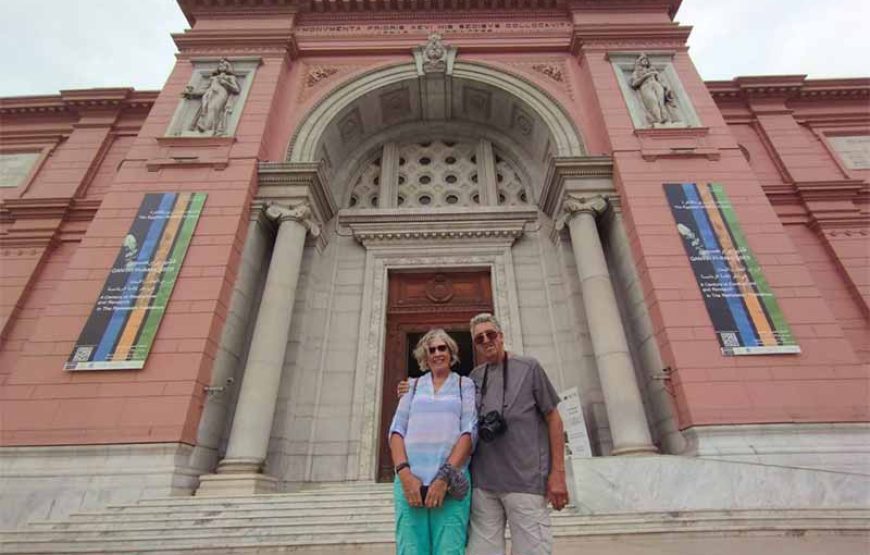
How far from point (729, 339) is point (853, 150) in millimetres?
9420

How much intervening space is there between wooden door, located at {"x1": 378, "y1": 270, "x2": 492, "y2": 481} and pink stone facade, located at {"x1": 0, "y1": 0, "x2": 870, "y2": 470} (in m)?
2.99

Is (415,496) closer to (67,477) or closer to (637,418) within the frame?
(637,418)

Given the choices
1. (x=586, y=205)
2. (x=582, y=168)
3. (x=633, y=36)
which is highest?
(x=633, y=36)

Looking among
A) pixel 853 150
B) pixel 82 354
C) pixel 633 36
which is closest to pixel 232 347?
pixel 82 354

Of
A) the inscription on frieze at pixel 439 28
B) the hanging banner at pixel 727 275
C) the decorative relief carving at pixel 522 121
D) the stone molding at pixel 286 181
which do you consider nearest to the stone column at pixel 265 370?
the stone molding at pixel 286 181

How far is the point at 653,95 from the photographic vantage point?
886cm

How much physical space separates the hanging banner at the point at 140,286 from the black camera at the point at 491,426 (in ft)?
19.1

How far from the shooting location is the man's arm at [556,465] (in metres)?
2.04

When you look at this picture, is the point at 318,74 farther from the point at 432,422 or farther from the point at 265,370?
→ the point at 432,422

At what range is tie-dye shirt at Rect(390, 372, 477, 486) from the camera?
1926 millimetres

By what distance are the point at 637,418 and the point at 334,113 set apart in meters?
8.24

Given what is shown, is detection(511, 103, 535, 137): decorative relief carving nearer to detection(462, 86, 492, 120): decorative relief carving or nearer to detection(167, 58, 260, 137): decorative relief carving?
detection(462, 86, 492, 120): decorative relief carving

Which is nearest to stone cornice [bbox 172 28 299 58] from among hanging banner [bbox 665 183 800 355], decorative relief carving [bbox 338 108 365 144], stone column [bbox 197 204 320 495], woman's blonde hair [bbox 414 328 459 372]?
decorative relief carving [bbox 338 108 365 144]

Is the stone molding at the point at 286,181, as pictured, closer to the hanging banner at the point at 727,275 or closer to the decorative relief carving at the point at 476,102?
the decorative relief carving at the point at 476,102
